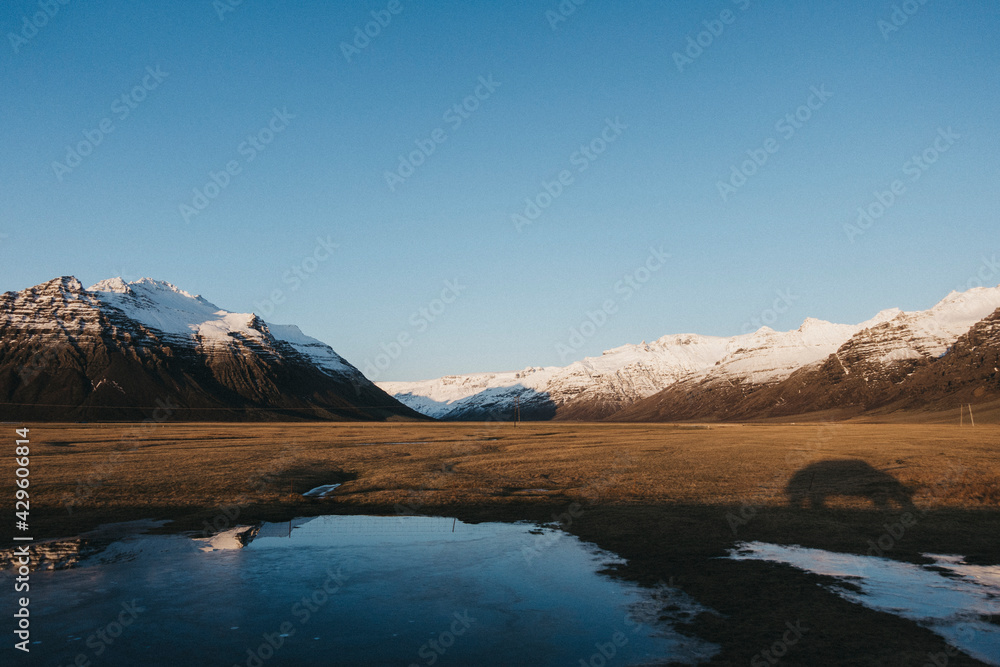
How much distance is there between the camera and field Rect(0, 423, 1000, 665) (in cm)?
1761

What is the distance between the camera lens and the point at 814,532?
2795 cm

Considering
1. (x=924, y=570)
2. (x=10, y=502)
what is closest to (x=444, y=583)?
(x=924, y=570)

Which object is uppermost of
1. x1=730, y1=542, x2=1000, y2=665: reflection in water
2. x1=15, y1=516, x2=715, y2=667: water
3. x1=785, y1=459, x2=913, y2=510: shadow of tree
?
x1=785, y1=459, x2=913, y2=510: shadow of tree

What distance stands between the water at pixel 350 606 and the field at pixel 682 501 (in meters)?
2.63

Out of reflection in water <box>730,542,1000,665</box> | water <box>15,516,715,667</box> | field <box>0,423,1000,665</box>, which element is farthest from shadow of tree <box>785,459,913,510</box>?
water <box>15,516,715,667</box>

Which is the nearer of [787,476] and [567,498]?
[567,498]

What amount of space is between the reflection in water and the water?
5.90 m

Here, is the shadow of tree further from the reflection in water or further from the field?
the reflection in water

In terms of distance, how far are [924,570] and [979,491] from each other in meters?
18.9

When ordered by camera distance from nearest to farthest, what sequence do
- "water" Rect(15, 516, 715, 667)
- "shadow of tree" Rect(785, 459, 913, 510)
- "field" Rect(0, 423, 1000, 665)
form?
"water" Rect(15, 516, 715, 667), "field" Rect(0, 423, 1000, 665), "shadow of tree" Rect(785, 459, 913, 510)

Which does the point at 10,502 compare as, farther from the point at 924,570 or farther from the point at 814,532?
the point at 924,570

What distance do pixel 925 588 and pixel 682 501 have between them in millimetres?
17215

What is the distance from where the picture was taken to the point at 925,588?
64.4ft

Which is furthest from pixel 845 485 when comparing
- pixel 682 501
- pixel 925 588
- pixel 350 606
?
pixel 350 606
